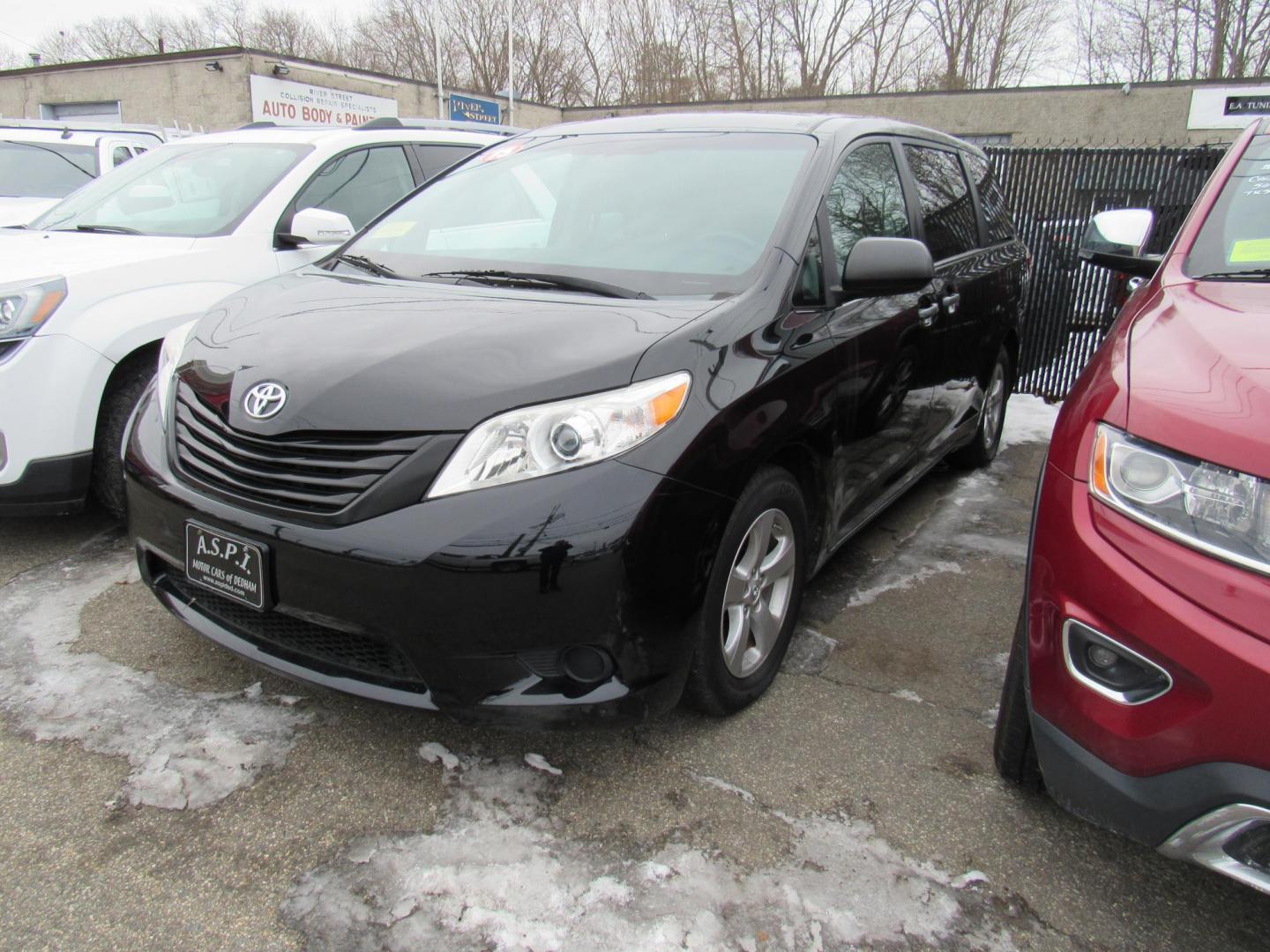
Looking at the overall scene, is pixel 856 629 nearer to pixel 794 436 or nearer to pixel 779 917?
pixel 794 436

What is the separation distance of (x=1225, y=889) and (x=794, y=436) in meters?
1.34

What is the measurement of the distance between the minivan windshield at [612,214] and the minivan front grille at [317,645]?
1076mm

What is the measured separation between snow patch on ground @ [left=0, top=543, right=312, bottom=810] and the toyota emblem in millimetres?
849

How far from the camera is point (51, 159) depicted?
756cm

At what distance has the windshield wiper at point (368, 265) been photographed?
2.67 m

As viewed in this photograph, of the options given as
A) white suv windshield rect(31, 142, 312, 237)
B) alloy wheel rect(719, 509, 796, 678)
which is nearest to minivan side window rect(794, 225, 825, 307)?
alloy wheel rect(719, 509, 796, 678)

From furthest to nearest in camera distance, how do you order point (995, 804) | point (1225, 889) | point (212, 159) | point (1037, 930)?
point (212, 159) → point (995, 804) → point (1225, 889) → point (1037, 930)

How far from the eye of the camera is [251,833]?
1904 millimetres

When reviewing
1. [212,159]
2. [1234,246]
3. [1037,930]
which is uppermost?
[212,159]

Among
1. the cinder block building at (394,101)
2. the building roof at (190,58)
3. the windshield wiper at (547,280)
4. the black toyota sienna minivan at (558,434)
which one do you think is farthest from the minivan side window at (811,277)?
the building roof at (190,58)

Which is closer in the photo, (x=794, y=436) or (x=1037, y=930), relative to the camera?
(x=1037, y=930)

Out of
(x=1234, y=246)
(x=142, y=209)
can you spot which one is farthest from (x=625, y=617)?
(x=142, y=209)

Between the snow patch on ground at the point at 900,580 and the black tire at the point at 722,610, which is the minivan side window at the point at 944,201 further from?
the black tire at the point at 722,610

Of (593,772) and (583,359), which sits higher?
(583,359)
